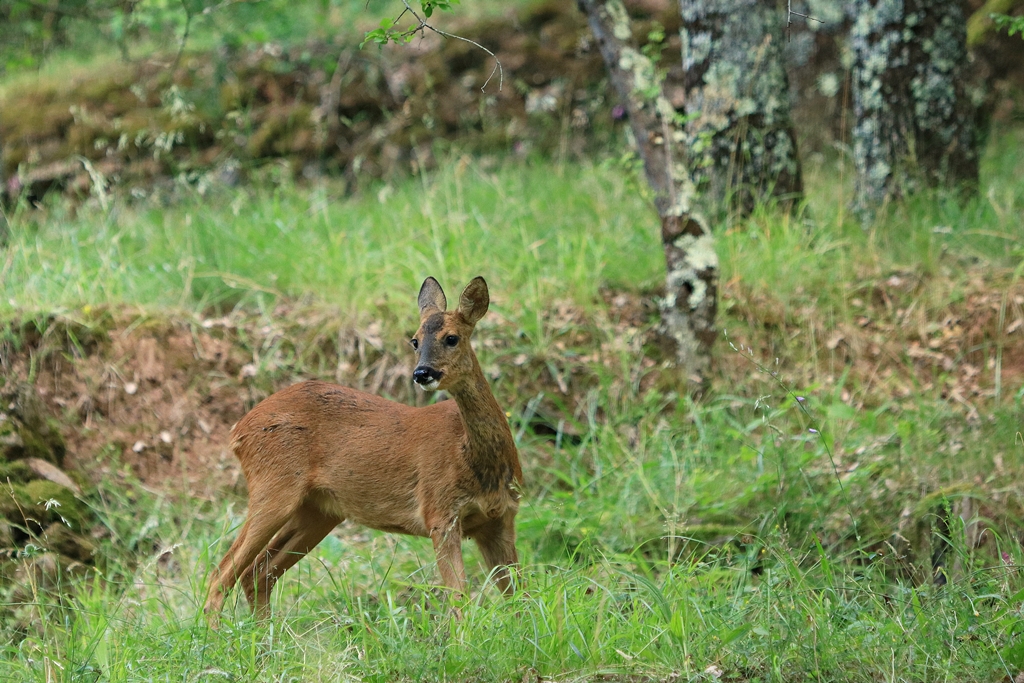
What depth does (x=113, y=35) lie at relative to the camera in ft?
35.8

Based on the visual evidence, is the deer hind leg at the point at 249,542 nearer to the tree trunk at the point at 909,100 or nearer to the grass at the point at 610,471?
the grass at the point at 610,471

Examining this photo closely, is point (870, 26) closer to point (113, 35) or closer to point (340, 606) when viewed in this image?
point (340, 606)

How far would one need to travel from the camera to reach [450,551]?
3.82 m

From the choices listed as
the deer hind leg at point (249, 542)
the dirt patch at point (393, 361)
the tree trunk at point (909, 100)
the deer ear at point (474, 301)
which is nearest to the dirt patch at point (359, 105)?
the tree trunk at point (909, 100)

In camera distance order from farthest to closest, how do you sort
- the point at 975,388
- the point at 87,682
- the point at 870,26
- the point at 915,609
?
the point at 870,26 → the point at 975,388 → the point at 915,609 → the point at 87,682

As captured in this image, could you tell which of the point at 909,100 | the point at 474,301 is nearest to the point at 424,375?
the point at 474,301

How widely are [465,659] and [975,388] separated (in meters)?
3.69

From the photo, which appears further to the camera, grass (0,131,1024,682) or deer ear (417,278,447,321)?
deer ear (417,278,447,321)

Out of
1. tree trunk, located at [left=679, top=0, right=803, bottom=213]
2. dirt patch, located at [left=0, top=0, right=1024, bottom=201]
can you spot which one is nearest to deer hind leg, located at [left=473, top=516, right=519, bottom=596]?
tree trunk, located at [left=679, top=0, right=803, bottom=213]

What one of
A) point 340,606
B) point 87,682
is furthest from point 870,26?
point 87,682

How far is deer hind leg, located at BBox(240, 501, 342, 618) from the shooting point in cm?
435

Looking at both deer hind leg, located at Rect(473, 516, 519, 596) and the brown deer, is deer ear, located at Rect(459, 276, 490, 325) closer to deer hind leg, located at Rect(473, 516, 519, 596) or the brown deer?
the brown deer

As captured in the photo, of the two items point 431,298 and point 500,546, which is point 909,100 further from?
point 500,546

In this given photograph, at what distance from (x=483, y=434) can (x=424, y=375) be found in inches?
18.0
